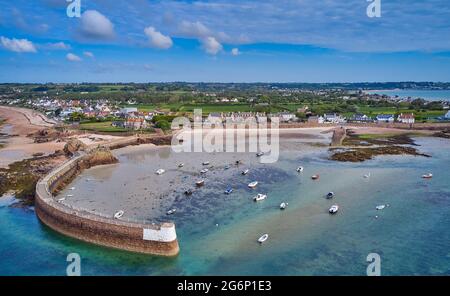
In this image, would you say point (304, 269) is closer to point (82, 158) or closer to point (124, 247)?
point (124, 247)

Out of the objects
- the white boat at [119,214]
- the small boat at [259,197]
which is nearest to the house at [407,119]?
the small boat at [259,197]

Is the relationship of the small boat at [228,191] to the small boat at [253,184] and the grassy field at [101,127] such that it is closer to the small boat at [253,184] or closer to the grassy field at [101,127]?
the small boat at [253,184]

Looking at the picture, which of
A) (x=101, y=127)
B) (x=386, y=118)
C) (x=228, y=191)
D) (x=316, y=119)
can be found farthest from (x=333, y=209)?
(x=386, y=118)

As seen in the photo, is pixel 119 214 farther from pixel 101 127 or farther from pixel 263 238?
pixel 101 127

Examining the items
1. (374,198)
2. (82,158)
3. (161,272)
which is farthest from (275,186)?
(82,158)

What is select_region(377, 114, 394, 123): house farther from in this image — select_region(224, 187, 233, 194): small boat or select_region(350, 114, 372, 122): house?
select_region(224, 187, 233, 194): small boat

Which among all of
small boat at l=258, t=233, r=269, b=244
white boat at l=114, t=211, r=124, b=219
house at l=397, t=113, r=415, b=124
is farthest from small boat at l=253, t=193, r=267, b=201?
house at l=397, t=113, r=415, b=124
